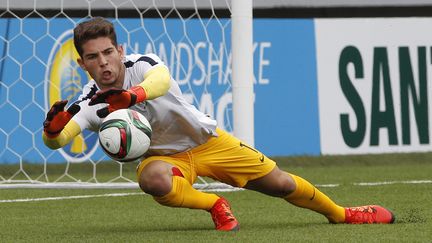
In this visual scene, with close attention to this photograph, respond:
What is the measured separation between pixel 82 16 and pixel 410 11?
303 centimetres

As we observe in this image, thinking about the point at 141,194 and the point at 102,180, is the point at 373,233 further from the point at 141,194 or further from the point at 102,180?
the point at 102,180

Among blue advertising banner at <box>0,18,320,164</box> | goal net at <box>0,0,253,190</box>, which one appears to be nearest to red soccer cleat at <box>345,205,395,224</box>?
blue advertising banner at <box>0,18,320,164</box>

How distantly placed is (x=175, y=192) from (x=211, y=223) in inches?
25.9

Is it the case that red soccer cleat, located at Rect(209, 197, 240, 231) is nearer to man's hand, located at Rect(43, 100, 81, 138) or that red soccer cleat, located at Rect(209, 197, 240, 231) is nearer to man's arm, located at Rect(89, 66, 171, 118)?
man's arm, located at Rect(89, 66, 171, 118)

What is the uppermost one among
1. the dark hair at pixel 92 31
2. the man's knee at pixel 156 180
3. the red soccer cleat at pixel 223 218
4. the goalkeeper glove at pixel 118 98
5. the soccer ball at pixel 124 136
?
the dark hair at pixel 92 31

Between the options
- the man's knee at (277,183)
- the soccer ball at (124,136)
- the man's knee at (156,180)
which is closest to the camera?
the soccer ball at (124,136)

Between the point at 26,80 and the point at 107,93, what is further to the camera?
the point at 26,80

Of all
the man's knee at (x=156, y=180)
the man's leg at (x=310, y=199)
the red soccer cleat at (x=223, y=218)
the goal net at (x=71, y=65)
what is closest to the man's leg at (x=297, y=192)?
the man's leg at (x=310, y=199)

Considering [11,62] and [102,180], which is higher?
[11,62]

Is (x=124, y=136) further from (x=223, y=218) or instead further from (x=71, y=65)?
(x=71, y=65)

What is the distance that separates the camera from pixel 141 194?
26.0ft

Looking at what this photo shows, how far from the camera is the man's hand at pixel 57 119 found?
5328 millimetres

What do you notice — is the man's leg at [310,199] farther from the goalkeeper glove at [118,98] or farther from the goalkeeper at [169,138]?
the goalkeeper glove at [118,98]

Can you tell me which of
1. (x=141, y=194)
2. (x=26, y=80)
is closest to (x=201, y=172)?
(x=141, y=194)
